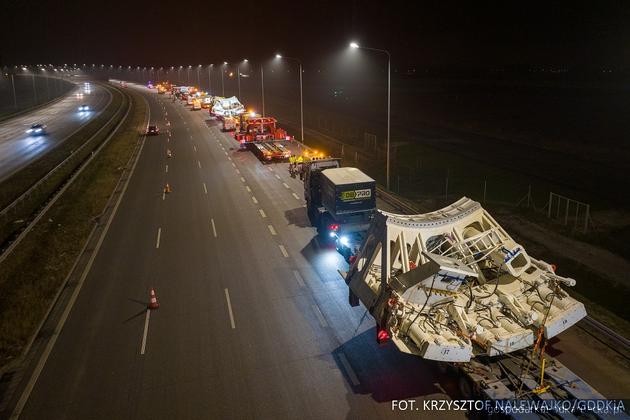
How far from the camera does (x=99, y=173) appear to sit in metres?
41.6

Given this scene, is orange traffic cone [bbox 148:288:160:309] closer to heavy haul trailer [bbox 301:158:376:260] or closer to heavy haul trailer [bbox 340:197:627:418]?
heavy haul trailer [bbox 340:197:627:418]

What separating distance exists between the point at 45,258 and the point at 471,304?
1905cm

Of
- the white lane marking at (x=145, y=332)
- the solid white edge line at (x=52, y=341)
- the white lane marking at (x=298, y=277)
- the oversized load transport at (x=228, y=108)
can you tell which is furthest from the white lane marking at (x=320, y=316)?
the oversized load transport at (x=228, y=108)

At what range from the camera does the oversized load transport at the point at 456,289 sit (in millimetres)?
12258

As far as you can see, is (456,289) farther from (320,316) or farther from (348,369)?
(320,316)

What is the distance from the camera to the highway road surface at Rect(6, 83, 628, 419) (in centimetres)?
1291

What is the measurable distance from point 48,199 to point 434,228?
28614mm

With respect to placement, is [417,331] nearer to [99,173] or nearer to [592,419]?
[592,419]

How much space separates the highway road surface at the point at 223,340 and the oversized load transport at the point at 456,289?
169 centimetres

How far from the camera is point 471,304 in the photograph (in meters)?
13.6

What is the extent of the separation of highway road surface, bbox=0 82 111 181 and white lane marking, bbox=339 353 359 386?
129ft

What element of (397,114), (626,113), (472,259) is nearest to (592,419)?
(472,259)

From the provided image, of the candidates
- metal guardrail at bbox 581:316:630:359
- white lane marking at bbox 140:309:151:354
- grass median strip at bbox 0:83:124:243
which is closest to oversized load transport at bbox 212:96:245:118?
grass median strip at bbox 0:83:124:243

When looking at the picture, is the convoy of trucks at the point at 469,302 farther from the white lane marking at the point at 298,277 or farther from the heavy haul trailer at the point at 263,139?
the heavy haul trailer at the point at 263,139
